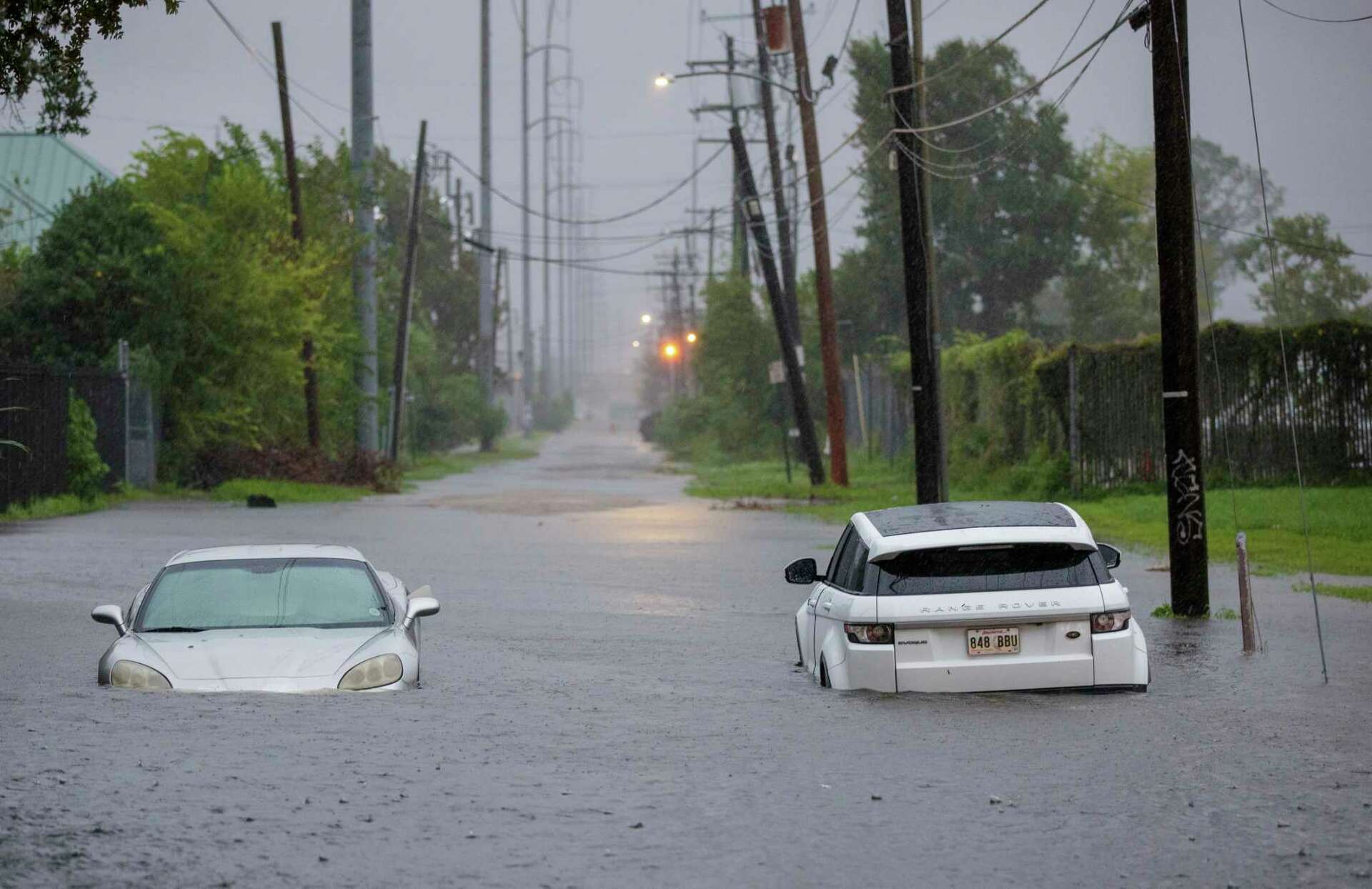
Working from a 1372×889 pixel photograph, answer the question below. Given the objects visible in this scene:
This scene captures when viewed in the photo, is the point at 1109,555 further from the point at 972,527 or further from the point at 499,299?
the point at 499,299

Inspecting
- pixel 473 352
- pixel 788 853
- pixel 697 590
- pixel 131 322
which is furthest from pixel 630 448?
pixel 788 853

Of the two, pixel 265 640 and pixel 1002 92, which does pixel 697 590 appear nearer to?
pixel 265 640

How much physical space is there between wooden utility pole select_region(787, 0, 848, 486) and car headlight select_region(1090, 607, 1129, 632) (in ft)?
82.4

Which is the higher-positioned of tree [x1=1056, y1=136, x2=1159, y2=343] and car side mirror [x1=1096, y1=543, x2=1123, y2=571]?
tree [x1=1056, y1=136, x2=1159, y2=343]

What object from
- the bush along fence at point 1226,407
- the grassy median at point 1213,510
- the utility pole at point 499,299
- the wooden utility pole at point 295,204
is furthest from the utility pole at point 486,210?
the bush along fence at point 1226,407

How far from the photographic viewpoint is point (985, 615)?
35.9 feet

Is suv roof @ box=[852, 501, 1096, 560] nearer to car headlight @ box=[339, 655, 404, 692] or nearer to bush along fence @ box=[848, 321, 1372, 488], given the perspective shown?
car headlight @ box=[339, 655, 404, 692]

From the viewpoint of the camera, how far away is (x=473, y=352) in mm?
100250

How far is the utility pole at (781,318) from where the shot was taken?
3925cm

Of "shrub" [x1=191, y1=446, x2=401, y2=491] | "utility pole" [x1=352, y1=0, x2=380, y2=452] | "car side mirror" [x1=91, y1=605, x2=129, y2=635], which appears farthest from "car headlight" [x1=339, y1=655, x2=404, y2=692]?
"utility pole" [x1=352, y1=0, x2=380, y2=452]

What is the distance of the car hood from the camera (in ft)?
36.1

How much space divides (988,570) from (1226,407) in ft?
72.1

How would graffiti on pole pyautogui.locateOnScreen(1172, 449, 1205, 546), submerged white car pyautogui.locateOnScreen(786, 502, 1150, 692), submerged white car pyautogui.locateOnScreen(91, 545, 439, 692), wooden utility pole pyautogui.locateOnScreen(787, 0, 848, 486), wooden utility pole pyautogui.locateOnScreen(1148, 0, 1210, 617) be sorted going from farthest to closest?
1. wooden utility pole pyautogui.locateOnScreen(787, 0, 848, 486)
2. graffiti on pole pyautogui.locateOnScreen(1172, 449, 1205, 546)
3. wooden utility pole pyautogui.locateOnScreen(1148, 0, 1210, 617)
4. submerged white car pyautogui.locateOnScreen(91, 545, 439, 692)
5. submerged white car pyautogui.locateOnScreen(786, 502, 1150, 692)

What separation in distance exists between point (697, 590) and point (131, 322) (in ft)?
74.9
